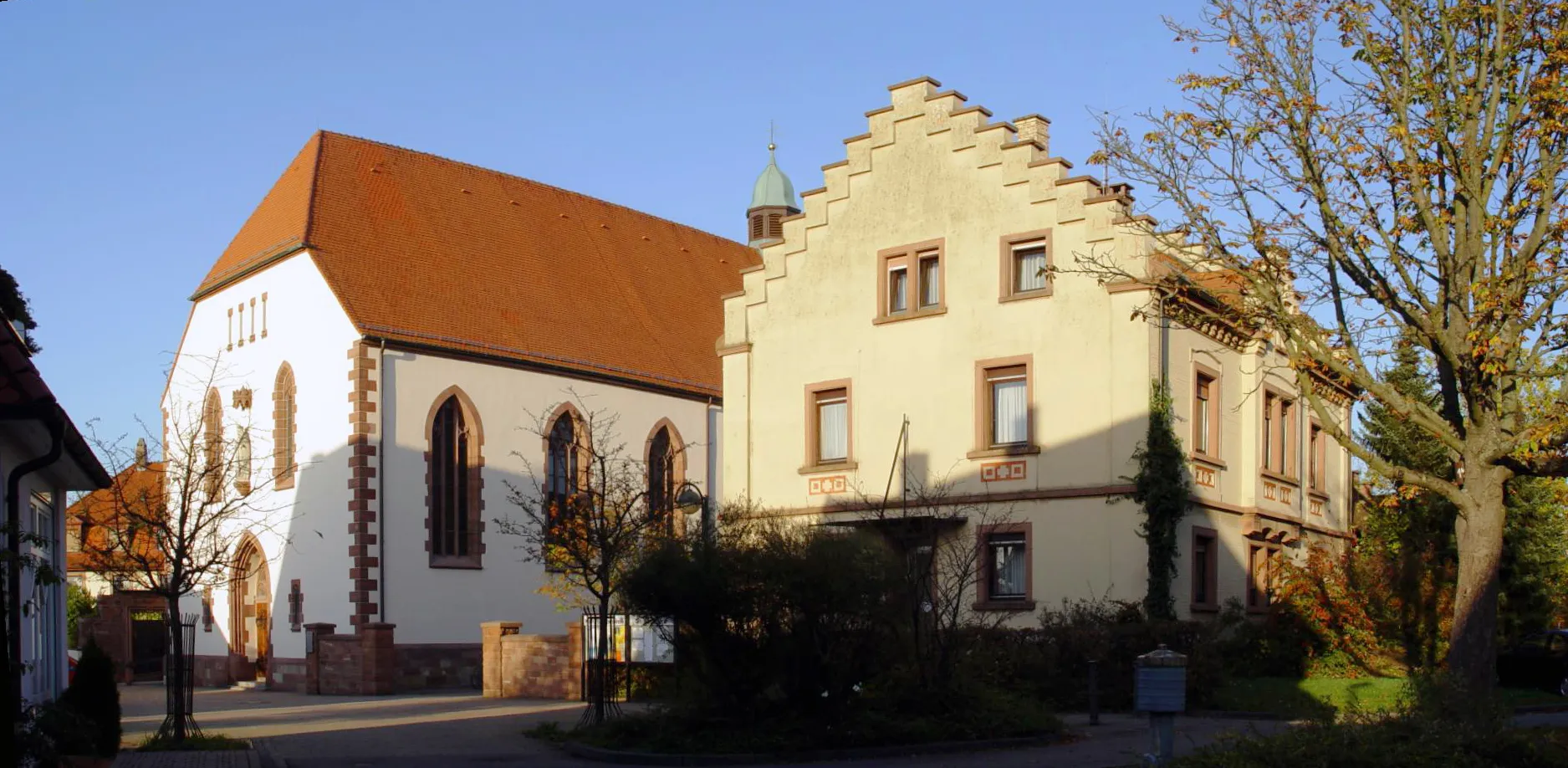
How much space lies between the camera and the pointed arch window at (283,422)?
38.6 metres

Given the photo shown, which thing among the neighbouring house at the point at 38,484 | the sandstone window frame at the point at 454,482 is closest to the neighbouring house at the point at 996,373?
the sandstone window frame at the point at 454,482

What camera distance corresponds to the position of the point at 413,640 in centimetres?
3612

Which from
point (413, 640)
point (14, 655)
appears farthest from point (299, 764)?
point (413, 640)

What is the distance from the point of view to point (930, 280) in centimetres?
2931

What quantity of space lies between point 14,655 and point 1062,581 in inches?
707

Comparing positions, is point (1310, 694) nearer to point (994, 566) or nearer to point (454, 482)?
point (994, 566)

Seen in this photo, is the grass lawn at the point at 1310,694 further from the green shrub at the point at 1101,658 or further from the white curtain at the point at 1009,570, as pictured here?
the white curtain at the point at 1009,570

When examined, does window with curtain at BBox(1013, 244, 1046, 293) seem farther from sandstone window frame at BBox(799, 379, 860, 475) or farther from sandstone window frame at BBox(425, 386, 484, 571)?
sandstone window frame at BBox(425, 386, 484, 571)

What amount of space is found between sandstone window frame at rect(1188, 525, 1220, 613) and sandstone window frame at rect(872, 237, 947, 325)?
5.93m

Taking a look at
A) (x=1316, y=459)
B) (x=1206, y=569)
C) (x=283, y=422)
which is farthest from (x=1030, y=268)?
(x=283, y=422)

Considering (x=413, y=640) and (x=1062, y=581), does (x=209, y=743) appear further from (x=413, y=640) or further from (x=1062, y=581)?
(x=413, y=640)

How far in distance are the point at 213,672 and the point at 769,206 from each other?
91.8ft

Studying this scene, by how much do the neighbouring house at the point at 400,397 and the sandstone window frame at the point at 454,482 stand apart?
0.05 m

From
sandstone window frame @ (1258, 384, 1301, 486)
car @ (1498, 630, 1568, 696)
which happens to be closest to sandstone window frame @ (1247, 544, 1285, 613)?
sandstone window frame @ (1258, 384, 1301, 486)
